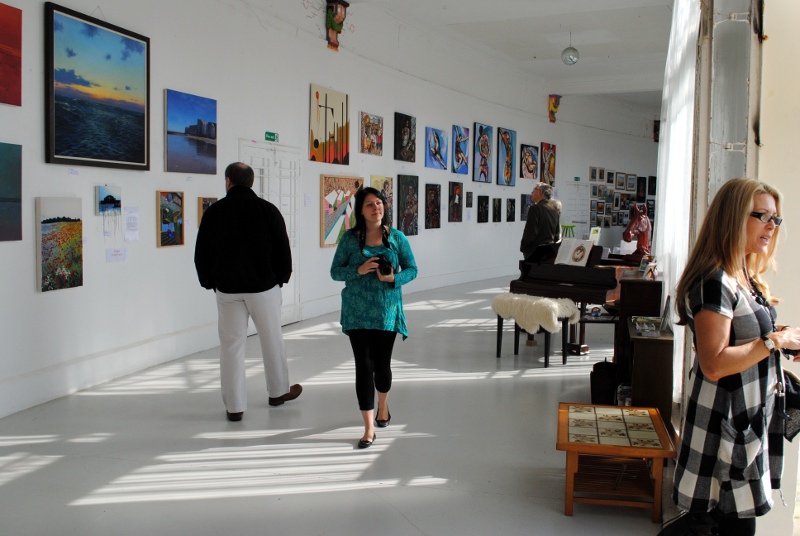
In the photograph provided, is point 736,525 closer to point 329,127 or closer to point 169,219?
point 169,219

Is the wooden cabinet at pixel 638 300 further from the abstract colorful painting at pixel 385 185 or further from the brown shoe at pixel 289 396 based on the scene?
the abstract colorful painting at pixel 385 185

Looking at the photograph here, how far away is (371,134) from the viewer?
11.7m

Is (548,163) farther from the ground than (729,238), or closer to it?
farther from the ground

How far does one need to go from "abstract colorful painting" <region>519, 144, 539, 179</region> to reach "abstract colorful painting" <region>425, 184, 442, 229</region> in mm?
4032

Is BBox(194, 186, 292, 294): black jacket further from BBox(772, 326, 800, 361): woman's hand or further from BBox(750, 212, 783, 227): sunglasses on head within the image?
BBox(772, 326, 800, 361): woman's hand

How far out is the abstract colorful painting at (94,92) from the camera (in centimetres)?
591

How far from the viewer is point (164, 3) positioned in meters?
7.27

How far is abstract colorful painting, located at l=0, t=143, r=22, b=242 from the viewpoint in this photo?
546cm

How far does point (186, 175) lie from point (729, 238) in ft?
20.3

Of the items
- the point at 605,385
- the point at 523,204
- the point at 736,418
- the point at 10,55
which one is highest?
the point at 10,55

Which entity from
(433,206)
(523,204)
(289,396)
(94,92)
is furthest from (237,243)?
(523,204)

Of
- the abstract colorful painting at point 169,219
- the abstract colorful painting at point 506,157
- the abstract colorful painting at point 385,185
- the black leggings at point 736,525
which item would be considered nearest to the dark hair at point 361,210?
the black leggings at point 736,525

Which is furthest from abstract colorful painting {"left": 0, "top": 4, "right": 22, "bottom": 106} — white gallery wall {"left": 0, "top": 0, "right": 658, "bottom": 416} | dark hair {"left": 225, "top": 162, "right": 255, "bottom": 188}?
dark hair {"left": 225, "top": 162, "right": 255, "bottom": 188}

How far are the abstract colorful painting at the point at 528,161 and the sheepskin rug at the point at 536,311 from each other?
10.5 m
